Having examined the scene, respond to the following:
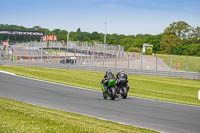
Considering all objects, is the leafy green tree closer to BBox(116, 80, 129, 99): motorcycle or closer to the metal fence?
the metal fence

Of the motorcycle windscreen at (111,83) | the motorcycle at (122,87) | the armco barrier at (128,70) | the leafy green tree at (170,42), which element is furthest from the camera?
the leafy green tree at (170,42)

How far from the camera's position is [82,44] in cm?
Answer: 5400

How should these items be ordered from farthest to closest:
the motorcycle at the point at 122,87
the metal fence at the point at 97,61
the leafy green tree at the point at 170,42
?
the leafy green tree at the point at 170,42 → the metal fence at the point at 97,61 → the motorcycle at the point at 122,87

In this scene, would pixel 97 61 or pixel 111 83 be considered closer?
pixel 111 83

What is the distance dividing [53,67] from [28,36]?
34905 millimetres

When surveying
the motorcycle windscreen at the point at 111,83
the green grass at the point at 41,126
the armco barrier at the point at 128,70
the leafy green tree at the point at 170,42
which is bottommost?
the armco barrier at the point at 128,70

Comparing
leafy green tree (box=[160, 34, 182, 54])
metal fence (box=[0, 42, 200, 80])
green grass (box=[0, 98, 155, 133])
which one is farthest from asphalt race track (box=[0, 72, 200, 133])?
leafy green tree (box=[160, 34, 182, 54])

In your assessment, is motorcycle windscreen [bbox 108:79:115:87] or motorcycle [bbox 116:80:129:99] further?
motorcycle [bbox 116:80:129:99]

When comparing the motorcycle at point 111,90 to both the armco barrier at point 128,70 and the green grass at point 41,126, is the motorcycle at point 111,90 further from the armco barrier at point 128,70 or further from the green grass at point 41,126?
the armco barrier at point 128,70

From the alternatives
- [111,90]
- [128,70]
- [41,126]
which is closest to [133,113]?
[111,90]

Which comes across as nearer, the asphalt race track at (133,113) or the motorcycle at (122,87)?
the asphalt race track at (133,113)

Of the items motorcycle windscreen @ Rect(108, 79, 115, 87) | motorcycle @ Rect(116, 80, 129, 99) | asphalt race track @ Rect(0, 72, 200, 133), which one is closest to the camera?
asphalt race track @ Rect(0, 72, 200, 133)

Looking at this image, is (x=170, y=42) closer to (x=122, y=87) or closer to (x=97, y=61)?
(x=97, y=61)

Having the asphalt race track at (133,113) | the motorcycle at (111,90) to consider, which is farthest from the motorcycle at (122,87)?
the asphalt race track at (133,113)
